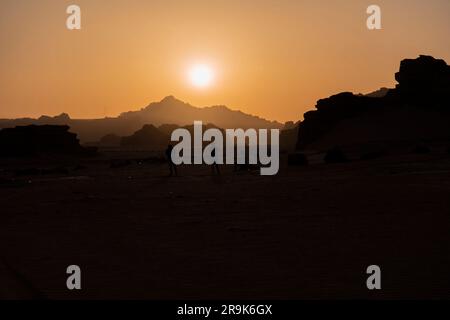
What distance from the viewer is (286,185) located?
A: 23.0 metres

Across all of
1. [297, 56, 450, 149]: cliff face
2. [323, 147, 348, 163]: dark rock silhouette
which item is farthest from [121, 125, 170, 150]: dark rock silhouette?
[323, 147, 348, 163]: dark rock silhouette

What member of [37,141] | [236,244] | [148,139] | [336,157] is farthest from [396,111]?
[148,139]

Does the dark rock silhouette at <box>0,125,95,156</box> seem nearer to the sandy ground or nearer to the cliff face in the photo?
the cliff face

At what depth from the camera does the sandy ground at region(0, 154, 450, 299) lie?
314 inches

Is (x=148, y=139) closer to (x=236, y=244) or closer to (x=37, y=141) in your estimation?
(x=37, y=141)

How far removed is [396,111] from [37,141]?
4956 centimetres

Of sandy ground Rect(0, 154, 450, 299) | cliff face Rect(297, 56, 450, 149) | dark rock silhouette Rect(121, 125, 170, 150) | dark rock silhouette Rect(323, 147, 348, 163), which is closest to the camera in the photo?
sandy ground Rect(0, 154, 450, 299)

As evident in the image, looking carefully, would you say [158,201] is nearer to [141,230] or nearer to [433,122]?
[141,230]

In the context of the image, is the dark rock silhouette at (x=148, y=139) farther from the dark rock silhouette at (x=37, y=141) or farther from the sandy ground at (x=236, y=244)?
the sandy ground at (x=236, y=244)

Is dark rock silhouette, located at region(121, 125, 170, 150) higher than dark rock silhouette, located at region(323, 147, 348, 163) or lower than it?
higher

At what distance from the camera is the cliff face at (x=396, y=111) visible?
75.4 m

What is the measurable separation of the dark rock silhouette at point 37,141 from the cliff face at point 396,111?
33.7 meters

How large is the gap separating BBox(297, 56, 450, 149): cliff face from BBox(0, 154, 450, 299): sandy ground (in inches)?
2252
